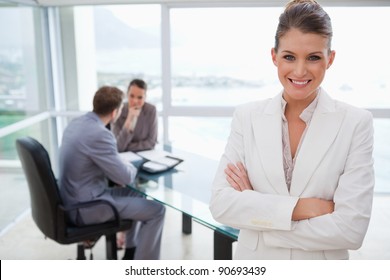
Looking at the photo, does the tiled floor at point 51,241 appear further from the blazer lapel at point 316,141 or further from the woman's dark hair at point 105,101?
the woman's dark hair at point 105,101

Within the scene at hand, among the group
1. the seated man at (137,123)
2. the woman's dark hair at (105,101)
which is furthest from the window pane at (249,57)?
the woman's dark hair at (105,101)

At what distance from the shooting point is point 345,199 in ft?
3.65

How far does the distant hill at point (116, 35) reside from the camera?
3.91 metres

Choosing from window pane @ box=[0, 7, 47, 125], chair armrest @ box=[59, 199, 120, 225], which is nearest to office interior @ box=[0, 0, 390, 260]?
window pane @ box=[0, 7, 47, 125]

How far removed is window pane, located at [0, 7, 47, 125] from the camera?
3307 mm

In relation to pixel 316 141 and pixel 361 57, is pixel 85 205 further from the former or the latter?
pixel 361 57

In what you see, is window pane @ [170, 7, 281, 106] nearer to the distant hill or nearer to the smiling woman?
the distant hill

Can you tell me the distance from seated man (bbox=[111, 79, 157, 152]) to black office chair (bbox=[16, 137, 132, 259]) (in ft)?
2.38

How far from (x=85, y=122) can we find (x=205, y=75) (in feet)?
5.82

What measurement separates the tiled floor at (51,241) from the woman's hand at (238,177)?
763mm
